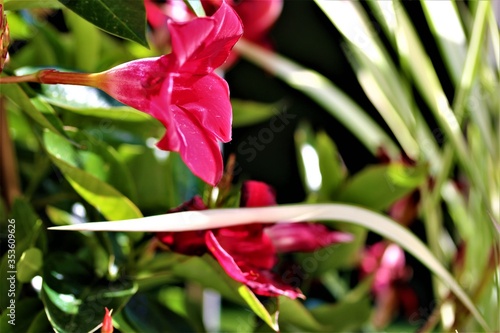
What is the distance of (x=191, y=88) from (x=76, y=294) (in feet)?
0.53

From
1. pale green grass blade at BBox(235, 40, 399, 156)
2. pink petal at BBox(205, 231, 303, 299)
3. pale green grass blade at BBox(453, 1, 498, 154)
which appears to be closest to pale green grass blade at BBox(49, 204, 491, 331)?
pink petal at BBox(205, 231, 303, 299)

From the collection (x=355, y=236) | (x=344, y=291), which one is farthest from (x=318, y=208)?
(x=344, y=291)

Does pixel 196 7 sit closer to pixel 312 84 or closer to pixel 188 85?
pixel 188 85

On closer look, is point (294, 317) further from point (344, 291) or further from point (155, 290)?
point (344, 291)

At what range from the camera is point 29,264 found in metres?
0.42

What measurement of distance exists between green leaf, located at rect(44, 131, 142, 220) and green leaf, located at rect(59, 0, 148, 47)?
3.7 inches

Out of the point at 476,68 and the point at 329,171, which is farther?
the point at 329,171

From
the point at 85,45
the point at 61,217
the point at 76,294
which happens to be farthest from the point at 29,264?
the point at 85,45

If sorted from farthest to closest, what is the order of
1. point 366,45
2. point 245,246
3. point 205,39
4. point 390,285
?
point 390,285 < point 366,45 < point 245,246 < point 205,39

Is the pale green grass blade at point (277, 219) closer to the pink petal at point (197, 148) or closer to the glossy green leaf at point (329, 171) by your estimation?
the pink petal at point (197, 148)

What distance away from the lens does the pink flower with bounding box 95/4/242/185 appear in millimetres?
324

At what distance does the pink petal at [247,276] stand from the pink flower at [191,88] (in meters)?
0.05

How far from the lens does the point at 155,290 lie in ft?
1.85

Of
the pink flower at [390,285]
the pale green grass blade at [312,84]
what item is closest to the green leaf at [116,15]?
the pale green grass blade at [312,84]
